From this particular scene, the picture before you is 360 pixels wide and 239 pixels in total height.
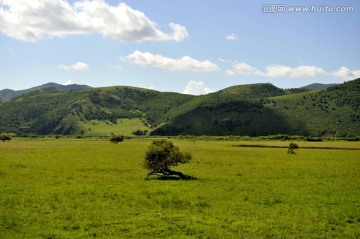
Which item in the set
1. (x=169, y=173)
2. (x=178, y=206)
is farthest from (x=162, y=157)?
(x=178, y=206)

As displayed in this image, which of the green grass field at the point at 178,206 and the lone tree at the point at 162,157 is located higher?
the lone tree at the point at 162,157

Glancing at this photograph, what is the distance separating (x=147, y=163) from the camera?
4603 cm

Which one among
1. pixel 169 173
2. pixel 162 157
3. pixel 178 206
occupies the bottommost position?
pixel 178 206

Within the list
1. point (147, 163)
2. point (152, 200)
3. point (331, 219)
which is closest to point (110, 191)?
point (152, 200)

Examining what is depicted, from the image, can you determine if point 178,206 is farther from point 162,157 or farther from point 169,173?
point 169,173

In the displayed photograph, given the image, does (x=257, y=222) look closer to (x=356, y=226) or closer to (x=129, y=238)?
(x=356, y=226)

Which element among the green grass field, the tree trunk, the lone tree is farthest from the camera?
the tree trunk

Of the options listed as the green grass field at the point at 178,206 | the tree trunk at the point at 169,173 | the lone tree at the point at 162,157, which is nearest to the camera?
the green grass field at the point at 178,206

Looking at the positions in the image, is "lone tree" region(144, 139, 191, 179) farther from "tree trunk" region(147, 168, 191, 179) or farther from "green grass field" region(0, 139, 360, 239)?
"green grass field" region(0, 139, 360, 239)

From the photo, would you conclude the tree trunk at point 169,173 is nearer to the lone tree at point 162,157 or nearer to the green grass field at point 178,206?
the lone tree at point 162,157

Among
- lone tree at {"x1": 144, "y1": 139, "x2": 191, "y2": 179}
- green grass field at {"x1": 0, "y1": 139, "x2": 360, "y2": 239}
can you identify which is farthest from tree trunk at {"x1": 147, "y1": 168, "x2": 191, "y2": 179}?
green grass field at {"x1": 0, "y1": 139, "x2": 360, "y2": 239}

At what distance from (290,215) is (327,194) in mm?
10524

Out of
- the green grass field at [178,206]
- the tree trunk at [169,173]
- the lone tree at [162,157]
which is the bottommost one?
the green grass field at [178,206]

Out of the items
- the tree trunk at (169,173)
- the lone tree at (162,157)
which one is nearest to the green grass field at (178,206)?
the tree trunk at (169,173)
